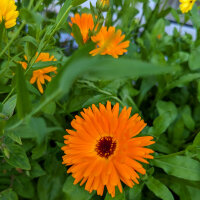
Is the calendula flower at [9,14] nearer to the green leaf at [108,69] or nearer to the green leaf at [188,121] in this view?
the green leaf at [108,69]

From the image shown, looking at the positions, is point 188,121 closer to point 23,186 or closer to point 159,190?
point 159,190

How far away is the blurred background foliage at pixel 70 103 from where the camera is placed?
0.82 ft

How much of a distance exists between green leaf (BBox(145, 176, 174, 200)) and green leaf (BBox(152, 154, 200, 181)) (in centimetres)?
4

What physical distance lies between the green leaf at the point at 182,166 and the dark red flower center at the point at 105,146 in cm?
12

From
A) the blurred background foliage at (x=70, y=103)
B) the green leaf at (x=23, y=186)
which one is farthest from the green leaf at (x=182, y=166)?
the green leaf at (x=23, y=186)

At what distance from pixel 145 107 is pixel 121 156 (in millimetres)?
510

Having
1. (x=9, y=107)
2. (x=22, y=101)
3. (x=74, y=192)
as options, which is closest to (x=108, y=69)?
(x=22, y=101)

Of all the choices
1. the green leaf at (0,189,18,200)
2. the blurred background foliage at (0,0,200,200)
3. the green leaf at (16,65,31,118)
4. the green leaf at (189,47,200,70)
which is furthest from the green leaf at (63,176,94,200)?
the green leaf at (189,47,200,70)

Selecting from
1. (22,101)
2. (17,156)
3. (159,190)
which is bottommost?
(159,190)

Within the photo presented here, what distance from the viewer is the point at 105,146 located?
57 centimetres

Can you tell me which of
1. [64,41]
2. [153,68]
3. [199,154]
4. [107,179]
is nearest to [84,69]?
[153,68]

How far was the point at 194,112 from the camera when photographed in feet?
2.85

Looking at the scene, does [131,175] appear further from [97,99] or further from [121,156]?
[97,99]

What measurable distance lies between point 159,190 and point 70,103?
28cm
